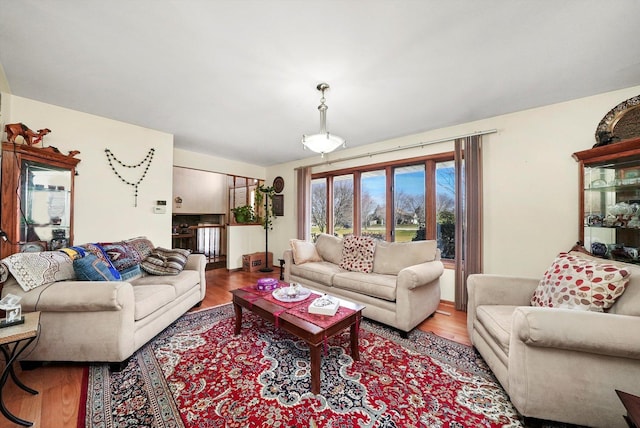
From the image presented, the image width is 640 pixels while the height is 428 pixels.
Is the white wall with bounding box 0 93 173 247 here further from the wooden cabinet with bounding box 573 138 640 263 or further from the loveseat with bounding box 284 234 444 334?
the wooden cabinet with bounding box 573 138 640 263

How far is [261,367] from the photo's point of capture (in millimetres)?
1804

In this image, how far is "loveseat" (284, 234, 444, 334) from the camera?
2311mm

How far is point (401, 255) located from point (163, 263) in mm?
2816

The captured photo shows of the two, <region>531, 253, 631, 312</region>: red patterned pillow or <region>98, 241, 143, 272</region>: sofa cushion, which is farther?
<region>98, 241, 143, 272</region>: sofa cushion

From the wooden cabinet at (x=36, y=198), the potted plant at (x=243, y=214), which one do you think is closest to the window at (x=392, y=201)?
the potted plant at (x=243, y=214)

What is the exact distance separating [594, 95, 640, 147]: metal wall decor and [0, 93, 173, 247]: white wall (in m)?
5.12

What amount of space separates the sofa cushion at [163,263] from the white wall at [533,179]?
3.50 metres

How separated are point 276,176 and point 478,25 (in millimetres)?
4540

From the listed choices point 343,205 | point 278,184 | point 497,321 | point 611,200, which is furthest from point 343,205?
point 611,200

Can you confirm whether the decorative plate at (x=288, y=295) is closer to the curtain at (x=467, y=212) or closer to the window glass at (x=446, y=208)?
the curtain at (x=467, y=212)

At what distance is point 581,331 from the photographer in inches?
46.9

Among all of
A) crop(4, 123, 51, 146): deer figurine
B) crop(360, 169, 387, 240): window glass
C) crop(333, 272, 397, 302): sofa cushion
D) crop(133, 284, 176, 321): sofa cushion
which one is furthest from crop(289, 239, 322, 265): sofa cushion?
crop(4, 123, 51, 146): deer figurine

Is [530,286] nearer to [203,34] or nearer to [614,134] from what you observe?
[614,134]

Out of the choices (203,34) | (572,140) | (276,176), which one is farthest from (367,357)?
(276,176)
